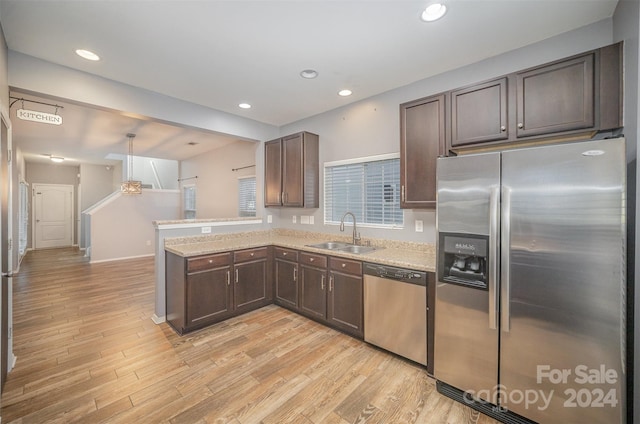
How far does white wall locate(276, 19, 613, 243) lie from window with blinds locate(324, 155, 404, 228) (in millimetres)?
102

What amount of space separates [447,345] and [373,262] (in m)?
0.90

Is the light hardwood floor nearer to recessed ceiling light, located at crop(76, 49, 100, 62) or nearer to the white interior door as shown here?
recessed ceiling light, located at crop(76, 49, 100, 62)

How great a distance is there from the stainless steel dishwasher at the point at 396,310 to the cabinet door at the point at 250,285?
5.04ft

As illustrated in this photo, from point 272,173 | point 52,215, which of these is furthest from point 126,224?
point 272,173

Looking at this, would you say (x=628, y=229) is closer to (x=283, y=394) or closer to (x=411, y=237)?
(x=411, y=237)

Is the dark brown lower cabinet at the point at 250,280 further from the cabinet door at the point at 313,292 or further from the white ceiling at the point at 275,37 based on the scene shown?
the white ceiling at the point at 275,37

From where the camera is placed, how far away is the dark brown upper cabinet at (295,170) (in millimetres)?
3754

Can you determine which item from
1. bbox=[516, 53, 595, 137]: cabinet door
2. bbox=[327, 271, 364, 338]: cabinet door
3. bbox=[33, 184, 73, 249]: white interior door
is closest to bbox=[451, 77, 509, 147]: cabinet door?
bbox=[516, 53, 595, 137]: cabinet door

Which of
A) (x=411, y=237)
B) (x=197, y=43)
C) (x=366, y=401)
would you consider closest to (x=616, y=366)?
(x=366, y=401)

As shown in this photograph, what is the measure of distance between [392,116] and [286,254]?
7.09 ft

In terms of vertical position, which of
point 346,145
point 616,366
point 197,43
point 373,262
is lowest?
point 616,366

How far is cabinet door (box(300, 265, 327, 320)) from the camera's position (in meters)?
3.08

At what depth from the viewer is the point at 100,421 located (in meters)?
1.75

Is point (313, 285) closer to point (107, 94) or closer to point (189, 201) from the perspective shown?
point (107, 94)
